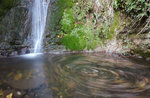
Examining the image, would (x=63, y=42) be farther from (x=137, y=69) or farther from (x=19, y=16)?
(x=137, y=69)

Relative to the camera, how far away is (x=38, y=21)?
546cm

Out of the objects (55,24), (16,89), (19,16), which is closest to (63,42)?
(55,24)

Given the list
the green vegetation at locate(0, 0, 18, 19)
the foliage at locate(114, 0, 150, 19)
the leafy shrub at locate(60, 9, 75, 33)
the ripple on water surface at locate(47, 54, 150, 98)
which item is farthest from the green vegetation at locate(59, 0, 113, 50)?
the green vegetation at locate(0, 0, 18, 19)

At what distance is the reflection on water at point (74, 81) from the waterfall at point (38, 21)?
1.66 metres

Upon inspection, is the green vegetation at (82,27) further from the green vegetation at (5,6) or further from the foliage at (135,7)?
the green vegetation at (5,6)

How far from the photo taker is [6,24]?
15.1 feet

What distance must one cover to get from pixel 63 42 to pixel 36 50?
4.52ft

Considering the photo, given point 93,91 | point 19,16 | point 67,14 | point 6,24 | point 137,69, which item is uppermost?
point 67,14

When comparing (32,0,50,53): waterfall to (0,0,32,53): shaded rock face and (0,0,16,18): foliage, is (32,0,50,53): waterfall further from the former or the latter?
(0,0,16,18): foliage

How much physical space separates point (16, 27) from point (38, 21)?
109cm

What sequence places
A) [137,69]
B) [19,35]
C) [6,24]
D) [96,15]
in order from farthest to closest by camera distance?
[96,15], [19,35], [6,24], [137,69]

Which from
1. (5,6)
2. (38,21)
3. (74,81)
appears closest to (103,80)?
(74,81)

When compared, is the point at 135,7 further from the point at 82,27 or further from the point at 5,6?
the point at 5,6

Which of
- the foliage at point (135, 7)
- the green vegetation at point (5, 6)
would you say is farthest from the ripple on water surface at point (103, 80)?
the green vegetation at point (5, 6)
